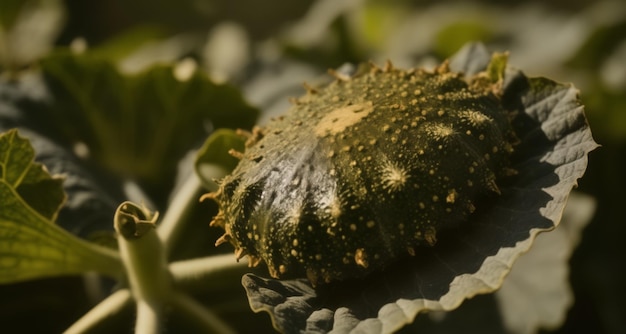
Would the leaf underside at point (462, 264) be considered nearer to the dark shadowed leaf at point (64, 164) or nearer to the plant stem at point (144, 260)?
the plant stem at point (144, 260)

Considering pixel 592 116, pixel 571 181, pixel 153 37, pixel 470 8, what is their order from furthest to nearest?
pixel 470 8 < pixel 153 37 < pixel 592 116 < pixel 571 181

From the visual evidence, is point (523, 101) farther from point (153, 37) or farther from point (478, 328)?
point (153, 37)

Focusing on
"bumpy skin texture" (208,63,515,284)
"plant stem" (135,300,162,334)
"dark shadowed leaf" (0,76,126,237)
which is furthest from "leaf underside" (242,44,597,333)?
"dark shadowed leaf" (0,76,126,237)

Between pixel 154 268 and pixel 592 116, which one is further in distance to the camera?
pixel 592 116

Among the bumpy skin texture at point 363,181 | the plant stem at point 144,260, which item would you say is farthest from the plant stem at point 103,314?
the bumpy skin texture at point 363,181

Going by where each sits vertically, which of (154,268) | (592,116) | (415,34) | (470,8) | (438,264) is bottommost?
(438,264)

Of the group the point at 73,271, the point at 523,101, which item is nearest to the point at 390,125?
the point at 523,101

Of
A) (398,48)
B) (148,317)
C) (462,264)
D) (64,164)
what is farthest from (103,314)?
(398,48)
